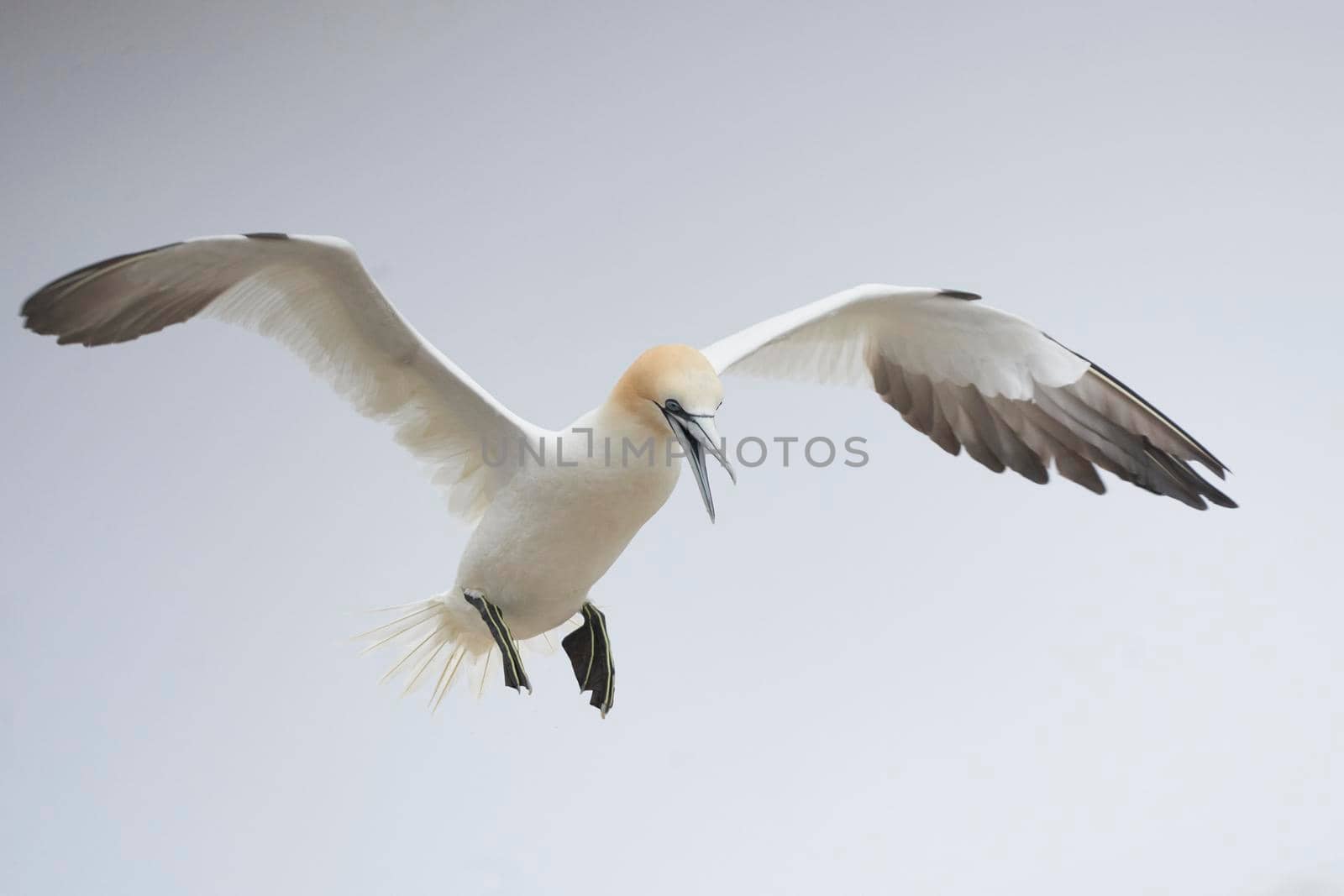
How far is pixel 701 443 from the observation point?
3.28m

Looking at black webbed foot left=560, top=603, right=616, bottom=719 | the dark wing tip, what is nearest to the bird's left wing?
the dark wing tip

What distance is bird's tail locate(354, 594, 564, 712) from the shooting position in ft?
13.6

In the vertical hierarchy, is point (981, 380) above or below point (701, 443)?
below

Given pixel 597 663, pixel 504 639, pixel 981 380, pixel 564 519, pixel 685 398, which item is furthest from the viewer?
pixel 981 380

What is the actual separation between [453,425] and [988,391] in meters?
1.63

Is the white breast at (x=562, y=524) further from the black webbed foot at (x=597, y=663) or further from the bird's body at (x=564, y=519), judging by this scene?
the black webbed foot at (x=597, y=663)

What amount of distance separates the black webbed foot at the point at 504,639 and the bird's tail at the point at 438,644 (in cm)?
15

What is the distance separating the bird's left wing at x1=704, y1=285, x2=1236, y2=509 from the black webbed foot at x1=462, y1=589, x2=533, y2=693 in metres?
0.90

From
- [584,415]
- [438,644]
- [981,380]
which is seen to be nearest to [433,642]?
[438,644]

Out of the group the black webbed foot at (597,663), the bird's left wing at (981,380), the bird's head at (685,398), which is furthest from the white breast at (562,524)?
the bird's left wing at (981,380)

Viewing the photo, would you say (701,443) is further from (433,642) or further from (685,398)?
(433,642)

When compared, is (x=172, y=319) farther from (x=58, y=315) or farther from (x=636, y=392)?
(x=636, y=392)

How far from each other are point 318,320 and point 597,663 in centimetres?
127

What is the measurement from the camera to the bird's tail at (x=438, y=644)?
13.6ft
